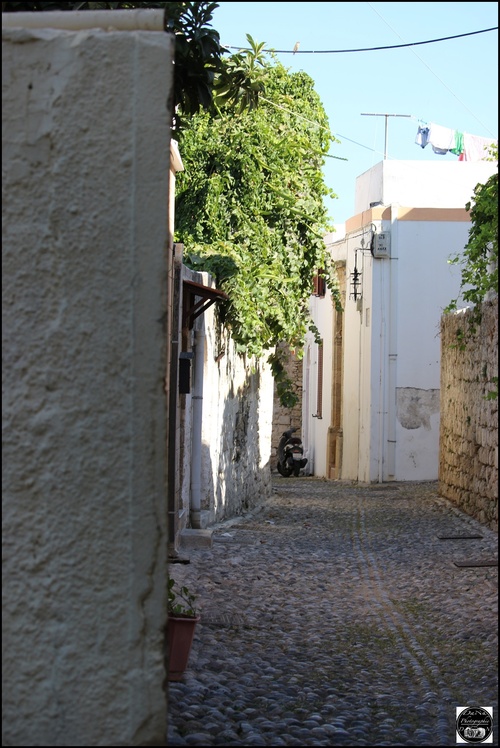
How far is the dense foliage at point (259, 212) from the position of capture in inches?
512

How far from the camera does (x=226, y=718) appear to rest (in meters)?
4.64

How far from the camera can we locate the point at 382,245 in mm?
20375

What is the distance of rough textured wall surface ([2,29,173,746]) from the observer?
2631 mm

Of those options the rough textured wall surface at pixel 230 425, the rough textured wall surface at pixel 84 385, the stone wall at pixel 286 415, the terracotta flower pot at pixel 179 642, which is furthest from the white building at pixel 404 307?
the rough textured wall surface at pixel 84 385

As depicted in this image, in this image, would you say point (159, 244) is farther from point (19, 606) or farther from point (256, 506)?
point (256, 506)

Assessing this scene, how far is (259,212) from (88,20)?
37.5 ft

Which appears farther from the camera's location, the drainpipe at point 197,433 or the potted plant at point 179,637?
the drainpipe at point 197,433

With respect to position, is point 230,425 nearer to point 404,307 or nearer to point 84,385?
point 404,307

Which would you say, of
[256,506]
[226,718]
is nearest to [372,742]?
[226,718]

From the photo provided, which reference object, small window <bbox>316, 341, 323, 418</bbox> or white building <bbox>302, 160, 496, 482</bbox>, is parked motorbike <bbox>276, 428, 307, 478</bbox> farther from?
white building <bbox>302, 160, 496, 482</bbox>

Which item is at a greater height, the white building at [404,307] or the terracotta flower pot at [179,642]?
the white building at [404,307]

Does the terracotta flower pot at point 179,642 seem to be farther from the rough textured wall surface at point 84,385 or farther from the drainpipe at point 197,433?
the drainpipe at point 197,433

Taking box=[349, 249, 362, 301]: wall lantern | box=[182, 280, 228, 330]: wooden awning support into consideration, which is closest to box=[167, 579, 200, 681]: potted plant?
box=[182, 280, 228, 330]: wooden awning support

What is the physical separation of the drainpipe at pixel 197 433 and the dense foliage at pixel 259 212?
5.65 feet
